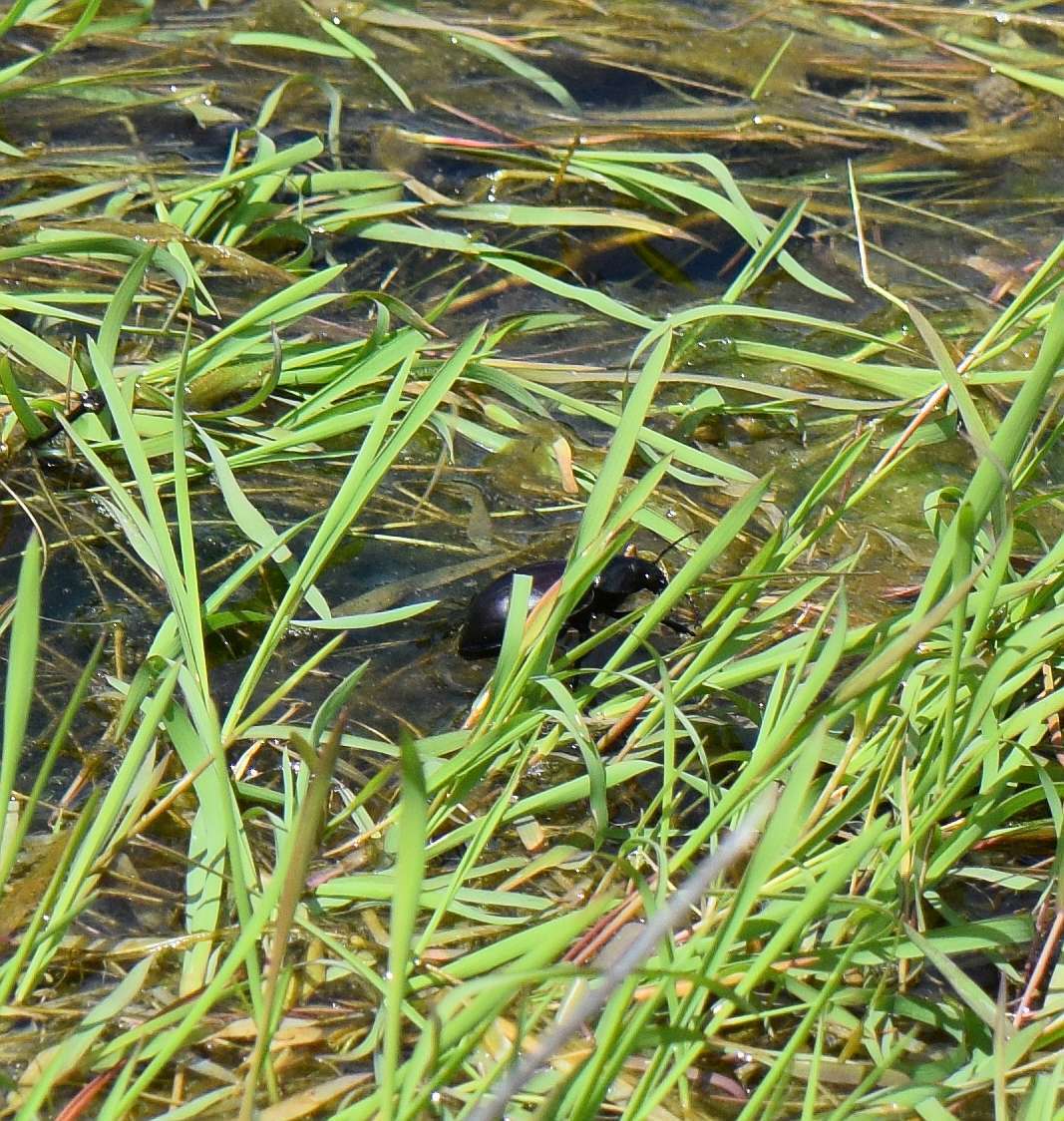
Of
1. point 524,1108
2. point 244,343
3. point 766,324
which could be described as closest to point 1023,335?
point 766,324

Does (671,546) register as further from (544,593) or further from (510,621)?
(510,621)

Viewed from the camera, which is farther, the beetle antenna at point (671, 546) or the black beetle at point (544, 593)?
the beetle antenna at point (671, 546)

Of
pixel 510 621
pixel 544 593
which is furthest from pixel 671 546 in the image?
pixel 510 621

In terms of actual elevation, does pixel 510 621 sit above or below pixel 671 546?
above

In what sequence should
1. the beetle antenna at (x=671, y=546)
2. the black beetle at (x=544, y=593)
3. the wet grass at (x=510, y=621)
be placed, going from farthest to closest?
the beetle antenna at (x=671, y=546)
the black beetle at (x=544, y=593)
the wet grass at (x=510, y=621)

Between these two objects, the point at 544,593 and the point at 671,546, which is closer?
the point at 544,593
